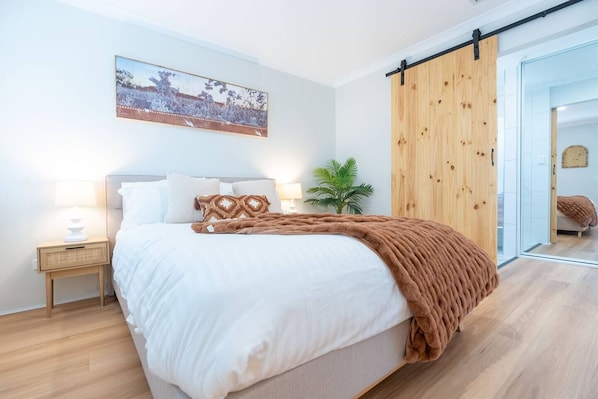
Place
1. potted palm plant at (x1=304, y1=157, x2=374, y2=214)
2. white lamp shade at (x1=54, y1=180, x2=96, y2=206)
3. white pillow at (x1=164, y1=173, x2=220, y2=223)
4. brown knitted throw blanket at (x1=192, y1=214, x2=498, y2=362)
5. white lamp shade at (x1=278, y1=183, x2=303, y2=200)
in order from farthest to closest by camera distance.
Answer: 1. potted palm plant at (x1=304, y1=157, x2=374, y2=214)
2. white lamp shade at (x1=278, y1=183, x2=303, y2=200)
3. white pillow at (x1=164, y1=173, x2=220, y2=223)
4. white lamp shade at (x1=54, y1=180, x2=96, y2=206)
5. brown knitted throw blanket at (x1=192, y1=214, x2=498, y2=362)

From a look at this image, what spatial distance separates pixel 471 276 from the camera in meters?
1.36

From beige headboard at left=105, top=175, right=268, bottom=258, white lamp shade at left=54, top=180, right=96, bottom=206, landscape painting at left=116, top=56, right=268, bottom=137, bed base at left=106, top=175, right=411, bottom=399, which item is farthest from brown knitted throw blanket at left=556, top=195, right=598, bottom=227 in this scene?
white lamp shade at left=54, top=180, right=96, bottom=206

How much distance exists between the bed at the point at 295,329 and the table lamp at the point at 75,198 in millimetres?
1167

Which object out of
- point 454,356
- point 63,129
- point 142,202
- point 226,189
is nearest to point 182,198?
point 142,202

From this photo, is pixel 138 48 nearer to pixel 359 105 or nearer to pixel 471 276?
pixel 359 105

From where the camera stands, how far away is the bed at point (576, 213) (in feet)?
11.1

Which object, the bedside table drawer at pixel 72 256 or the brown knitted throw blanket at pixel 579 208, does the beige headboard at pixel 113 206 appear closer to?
the bedside table drawer at pixel 72 256

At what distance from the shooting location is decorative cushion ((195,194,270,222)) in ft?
6.73

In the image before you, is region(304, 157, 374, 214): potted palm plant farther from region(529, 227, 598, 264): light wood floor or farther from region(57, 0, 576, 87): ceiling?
region(529, 227, 598, 264): light wood floor

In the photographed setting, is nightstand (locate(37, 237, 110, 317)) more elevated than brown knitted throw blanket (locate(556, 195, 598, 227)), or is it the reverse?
brown knitted throw blanket (locate(556, 195, 598, 227))

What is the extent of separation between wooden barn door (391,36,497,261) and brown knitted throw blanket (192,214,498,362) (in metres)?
1.40

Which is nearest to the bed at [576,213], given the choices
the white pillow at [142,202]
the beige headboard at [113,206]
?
the white pillow at [142,202]

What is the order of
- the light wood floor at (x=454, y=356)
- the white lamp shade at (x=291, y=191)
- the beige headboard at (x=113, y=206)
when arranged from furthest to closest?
the white lamp shade at (x=291, y=191) < the beige headboard at (x=113, y=206) < the light wood floor at (x=454, y=356)

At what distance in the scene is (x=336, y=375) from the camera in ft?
2.87
